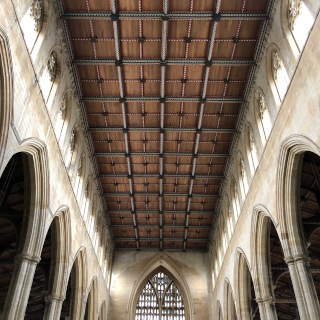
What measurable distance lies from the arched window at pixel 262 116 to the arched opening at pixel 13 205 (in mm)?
9312

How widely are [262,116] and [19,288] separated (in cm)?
1144

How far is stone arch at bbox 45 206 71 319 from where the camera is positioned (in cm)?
1612

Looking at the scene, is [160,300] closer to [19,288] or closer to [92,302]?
[92,302]

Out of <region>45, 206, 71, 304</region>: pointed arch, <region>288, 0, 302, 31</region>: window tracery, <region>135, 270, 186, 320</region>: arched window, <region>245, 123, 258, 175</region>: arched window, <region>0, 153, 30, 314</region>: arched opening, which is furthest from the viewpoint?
<region>135, 270, 186, 320</region>: arched window

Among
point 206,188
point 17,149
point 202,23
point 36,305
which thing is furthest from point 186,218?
point 17,149

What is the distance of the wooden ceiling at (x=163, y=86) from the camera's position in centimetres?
1483

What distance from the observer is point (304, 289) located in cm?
1218

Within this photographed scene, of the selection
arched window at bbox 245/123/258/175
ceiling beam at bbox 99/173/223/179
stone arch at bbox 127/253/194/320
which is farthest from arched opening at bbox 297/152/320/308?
stone arch at bbox 127/253/194/320

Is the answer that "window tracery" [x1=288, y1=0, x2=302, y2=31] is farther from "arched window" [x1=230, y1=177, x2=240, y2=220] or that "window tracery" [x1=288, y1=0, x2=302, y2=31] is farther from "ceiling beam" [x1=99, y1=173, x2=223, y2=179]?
"ceiling beam" [x1=99, y1=173, x2=223, y2=179]

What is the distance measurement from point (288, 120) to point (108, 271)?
21710mm

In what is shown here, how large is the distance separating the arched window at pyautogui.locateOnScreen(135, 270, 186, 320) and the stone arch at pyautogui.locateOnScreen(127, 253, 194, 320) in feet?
1.63

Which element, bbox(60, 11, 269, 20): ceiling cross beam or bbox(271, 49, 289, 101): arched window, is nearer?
bbox(271, 49, 289, 101): arched window

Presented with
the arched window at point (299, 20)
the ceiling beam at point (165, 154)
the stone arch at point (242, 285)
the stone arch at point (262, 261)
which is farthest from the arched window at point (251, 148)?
the arched window at point (299, 20)

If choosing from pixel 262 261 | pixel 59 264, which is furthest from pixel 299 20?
pixel 59 264
